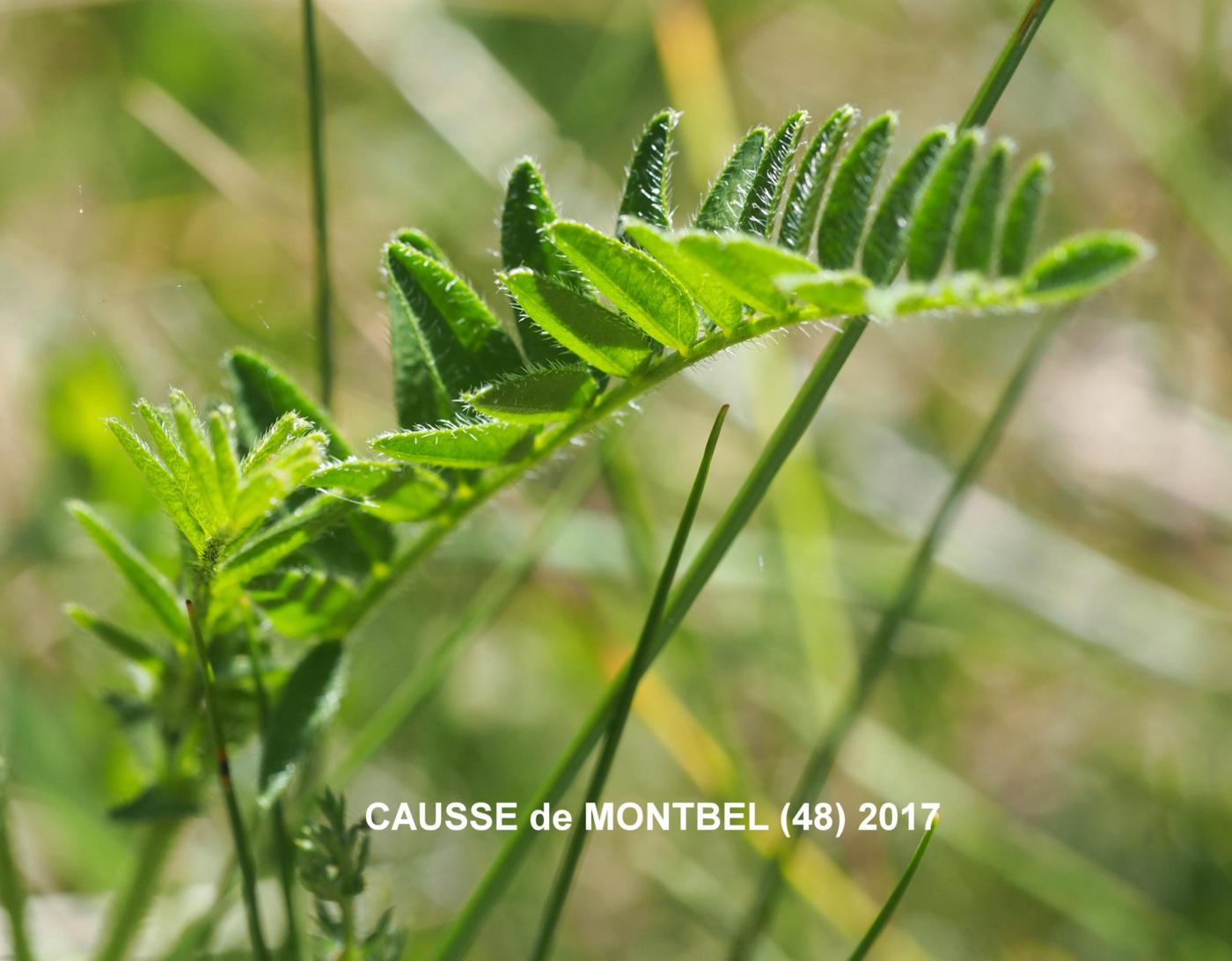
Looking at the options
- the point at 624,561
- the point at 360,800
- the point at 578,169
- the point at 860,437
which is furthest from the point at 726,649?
the point at 578,169

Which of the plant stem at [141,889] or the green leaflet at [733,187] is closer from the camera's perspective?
the green leaflet at [733,187]

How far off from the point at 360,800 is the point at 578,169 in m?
1.04

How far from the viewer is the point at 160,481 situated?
617mm

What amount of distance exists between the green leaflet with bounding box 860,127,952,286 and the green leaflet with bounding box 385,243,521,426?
9.1 inches

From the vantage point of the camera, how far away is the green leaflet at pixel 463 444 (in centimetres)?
64

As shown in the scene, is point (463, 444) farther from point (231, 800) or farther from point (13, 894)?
point (13, 894)

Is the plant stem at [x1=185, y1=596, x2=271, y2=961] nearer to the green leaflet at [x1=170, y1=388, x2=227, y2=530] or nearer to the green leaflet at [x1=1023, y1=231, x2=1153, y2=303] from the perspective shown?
the green leaflet at [x1=170, y1=388, x2=227, y2=530]

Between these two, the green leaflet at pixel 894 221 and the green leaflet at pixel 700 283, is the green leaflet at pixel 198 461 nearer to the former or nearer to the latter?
the green leaflet at pixel 700 283

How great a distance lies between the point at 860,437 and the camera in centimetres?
216

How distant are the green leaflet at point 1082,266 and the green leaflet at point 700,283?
154mm

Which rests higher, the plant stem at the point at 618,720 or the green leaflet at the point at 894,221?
→ the green leaflet at the point at 894,221

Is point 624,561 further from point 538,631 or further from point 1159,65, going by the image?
point 1159,65

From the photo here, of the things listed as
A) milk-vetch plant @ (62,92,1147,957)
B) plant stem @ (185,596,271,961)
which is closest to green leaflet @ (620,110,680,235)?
milk-vetch plant @ (62,92,1147,957)

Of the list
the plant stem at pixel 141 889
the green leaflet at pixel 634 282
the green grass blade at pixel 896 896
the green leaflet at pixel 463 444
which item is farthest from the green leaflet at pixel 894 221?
the plant stem at pixel 141 889
